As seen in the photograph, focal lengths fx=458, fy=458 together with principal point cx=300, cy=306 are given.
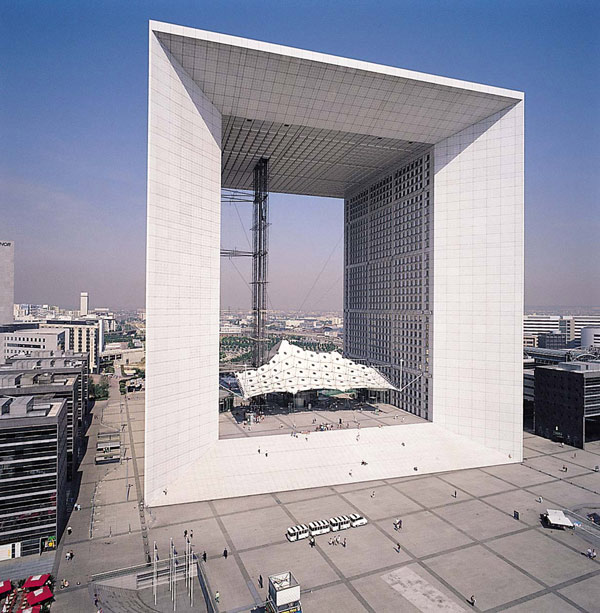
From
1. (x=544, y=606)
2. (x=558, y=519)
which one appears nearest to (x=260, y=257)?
(x=558, y=519)

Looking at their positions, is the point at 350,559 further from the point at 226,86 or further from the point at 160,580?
the point at 226,86

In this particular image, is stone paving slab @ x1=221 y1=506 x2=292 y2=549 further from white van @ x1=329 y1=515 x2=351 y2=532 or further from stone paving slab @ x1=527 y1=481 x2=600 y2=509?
stone paving slab @ x1=527 y1=481 x2=600 y2=509

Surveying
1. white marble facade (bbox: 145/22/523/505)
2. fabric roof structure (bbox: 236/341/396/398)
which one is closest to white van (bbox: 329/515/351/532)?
white marble facade (bbox: 145/22/523/505)

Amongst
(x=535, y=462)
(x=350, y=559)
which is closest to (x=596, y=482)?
(x=535, y=462)

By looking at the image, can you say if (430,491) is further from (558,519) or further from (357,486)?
(558,519)

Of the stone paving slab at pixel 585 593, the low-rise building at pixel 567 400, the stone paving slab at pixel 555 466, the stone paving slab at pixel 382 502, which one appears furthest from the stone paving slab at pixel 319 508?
the low-rise building at pixel 567 400
